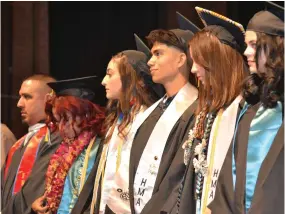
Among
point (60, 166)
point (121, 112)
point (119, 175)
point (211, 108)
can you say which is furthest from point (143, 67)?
point (211, 108)

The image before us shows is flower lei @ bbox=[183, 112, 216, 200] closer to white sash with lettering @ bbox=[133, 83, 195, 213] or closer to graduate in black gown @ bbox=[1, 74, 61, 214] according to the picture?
white sash with lettering @ bbox=[133, 83, 195, 213]

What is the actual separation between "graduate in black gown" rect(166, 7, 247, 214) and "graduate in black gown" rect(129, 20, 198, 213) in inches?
10.0

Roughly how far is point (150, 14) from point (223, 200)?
11.1 feet

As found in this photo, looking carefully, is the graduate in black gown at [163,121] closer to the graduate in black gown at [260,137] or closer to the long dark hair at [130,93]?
the long dark hair at [130,93]

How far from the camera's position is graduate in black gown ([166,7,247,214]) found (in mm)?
3006

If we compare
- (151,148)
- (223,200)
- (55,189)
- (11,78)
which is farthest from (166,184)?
(11,78)

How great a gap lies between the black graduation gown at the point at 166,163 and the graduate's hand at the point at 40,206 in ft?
2.48

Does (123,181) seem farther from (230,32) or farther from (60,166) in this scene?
(230,32)

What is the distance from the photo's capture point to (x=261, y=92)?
2.76m

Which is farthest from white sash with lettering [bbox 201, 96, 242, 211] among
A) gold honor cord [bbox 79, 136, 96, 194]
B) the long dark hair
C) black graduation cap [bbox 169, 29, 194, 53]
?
gold honor cord [bbox 79, 136, 96, 194]

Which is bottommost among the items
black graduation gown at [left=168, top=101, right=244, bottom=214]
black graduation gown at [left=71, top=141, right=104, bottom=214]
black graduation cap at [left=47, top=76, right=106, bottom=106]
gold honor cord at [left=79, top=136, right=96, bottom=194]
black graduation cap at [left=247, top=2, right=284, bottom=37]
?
black graduation gown at [left=71, top=141, right=104, bottom=214]

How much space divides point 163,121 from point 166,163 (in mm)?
237

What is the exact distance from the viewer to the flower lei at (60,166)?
4133 mm

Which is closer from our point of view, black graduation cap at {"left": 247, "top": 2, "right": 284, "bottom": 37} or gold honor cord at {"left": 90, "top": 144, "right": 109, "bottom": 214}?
black graduation cap at {"left": 247, "top": 2, "right": 284, "bottom": 37}
